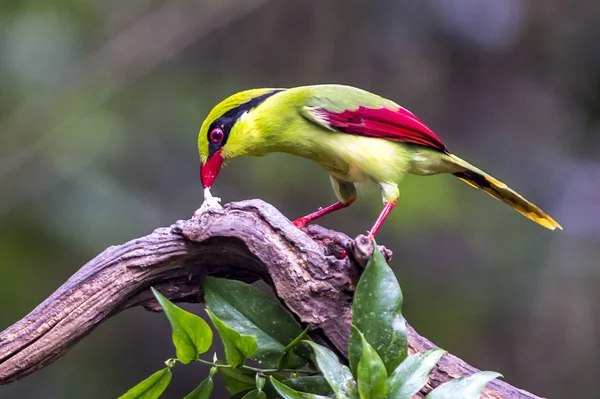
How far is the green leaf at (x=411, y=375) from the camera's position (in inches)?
72.1

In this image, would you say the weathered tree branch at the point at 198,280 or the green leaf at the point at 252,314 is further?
the weathered tree branch at the point at 198,280

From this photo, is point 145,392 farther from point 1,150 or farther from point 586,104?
point 586,104

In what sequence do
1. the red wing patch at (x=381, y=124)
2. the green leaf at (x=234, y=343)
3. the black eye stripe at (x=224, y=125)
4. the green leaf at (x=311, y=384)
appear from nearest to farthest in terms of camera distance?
the green leaf at (x=234, y=343)
the green leaf at (x=311, y=384)
the black eye stripe at (x=224, y=125)
the red wing patch at (x=381, y=124)

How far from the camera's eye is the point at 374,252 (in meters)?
2.03

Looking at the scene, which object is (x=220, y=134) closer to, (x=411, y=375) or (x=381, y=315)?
(x=381, y=315)

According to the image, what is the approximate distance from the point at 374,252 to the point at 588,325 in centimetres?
386

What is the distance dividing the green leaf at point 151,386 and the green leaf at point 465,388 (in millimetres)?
651

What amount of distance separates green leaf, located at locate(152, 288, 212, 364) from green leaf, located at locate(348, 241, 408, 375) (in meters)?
0.37

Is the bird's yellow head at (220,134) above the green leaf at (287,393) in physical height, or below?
above

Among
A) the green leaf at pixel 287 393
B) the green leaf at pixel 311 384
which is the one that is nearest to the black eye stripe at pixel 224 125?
the green leaf at pixel 311 384

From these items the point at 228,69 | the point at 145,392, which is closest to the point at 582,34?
the point at 228,69

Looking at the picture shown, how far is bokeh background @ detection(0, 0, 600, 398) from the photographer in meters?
4.66

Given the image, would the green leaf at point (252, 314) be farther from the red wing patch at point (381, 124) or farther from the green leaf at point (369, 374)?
the red wing patch at point (381, 124)

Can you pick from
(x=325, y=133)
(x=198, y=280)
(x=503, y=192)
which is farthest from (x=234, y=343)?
(x=503, y=192)
